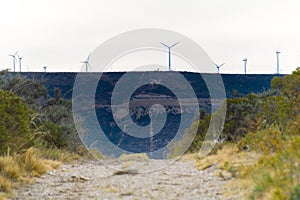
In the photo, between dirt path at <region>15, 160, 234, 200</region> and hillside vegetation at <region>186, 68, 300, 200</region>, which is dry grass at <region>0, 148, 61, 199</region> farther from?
hillside vegetation at <region>186, 68, 300, 200</region>

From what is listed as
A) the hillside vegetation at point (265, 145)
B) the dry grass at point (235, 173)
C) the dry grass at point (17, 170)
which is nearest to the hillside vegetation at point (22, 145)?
the dry grass at point (17, 170)

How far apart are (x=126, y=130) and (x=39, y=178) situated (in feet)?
47.8

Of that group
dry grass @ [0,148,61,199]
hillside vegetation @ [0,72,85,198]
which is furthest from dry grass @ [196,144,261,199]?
hillside vegetation @ [0,72,85,198]

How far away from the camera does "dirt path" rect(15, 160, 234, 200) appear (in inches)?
281

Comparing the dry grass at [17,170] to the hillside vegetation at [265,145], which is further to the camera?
the dry grass at [17,170]

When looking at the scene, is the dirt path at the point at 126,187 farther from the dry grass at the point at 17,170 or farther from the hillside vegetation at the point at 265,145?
the hillside vegetation at the point at 265,145

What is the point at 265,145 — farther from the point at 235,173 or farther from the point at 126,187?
the point at 126,187

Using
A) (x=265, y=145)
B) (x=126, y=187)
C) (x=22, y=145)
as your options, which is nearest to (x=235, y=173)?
(x=265, y=145)

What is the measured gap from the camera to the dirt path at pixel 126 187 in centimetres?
715

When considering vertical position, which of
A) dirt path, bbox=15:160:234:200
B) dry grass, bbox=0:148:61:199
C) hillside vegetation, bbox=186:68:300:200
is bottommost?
dirt path, bbox=15:160:234:200

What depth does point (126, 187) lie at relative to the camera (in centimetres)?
816

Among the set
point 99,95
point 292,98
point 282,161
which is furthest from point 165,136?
point 282,161

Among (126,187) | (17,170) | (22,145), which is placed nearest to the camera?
(126,187)

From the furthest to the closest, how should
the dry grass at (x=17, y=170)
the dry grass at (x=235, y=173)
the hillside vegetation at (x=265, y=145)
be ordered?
the dry grass at (x=17, y=170) → the dry grass at (x=235, y=173) → the hillside vegetation at (x=265, y=145)
